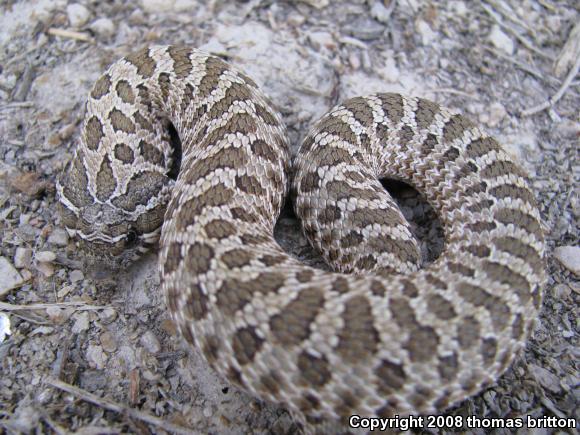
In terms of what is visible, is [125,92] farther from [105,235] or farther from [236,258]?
[236,258]

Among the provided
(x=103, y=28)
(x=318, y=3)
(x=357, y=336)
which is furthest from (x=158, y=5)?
(x=357, y=336)

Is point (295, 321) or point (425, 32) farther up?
point (425, 32)

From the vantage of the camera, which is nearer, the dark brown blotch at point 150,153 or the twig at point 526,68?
the dark brown blotch at point 150,153

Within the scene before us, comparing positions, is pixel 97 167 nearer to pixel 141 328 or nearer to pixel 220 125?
pixel 220 125

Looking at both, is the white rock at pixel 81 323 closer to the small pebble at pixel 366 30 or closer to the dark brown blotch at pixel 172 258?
the dark brown blotch at pixel 172 258

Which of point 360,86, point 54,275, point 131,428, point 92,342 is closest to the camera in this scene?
point 131,428

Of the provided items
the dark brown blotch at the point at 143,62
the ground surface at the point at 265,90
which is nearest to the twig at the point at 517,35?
the ground surface at the point at 265,90

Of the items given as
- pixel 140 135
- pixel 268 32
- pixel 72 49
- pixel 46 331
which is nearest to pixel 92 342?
pixel 46 331
